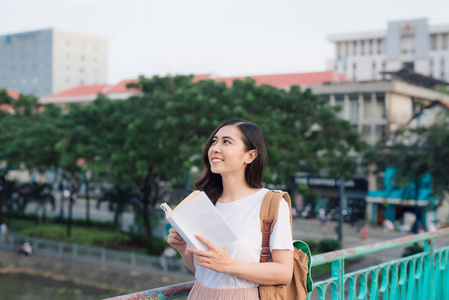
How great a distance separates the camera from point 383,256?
1961 cm

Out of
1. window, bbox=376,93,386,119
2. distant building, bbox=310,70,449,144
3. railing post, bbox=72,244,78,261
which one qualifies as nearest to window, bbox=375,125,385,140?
distant building, bbox=310,70,449,144

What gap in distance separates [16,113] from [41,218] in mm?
8452

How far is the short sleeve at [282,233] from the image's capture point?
216cm

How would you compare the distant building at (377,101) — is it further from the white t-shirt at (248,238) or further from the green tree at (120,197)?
the white t-shirt at (248,238)

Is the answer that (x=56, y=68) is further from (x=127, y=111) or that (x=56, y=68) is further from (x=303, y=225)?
(x=127, y=111)

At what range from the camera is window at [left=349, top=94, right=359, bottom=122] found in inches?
1535

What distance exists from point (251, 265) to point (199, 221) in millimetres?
297

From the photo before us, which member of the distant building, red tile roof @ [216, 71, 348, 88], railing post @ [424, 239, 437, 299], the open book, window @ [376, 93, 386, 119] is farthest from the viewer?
red tile roof @ [216, 71, 348, 88]

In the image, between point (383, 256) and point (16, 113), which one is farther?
point (16, 113)

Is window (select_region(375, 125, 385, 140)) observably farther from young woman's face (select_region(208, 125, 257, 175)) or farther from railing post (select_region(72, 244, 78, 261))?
young woman's face (select_region(208, 125, 257, 175))

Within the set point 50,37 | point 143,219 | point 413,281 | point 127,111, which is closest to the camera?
point 413,281

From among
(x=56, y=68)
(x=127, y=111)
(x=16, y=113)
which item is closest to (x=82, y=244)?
(x=127, y=111)

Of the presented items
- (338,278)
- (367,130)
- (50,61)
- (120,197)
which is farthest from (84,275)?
(50,61)

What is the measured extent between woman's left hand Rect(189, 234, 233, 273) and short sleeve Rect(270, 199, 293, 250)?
0.76ft
